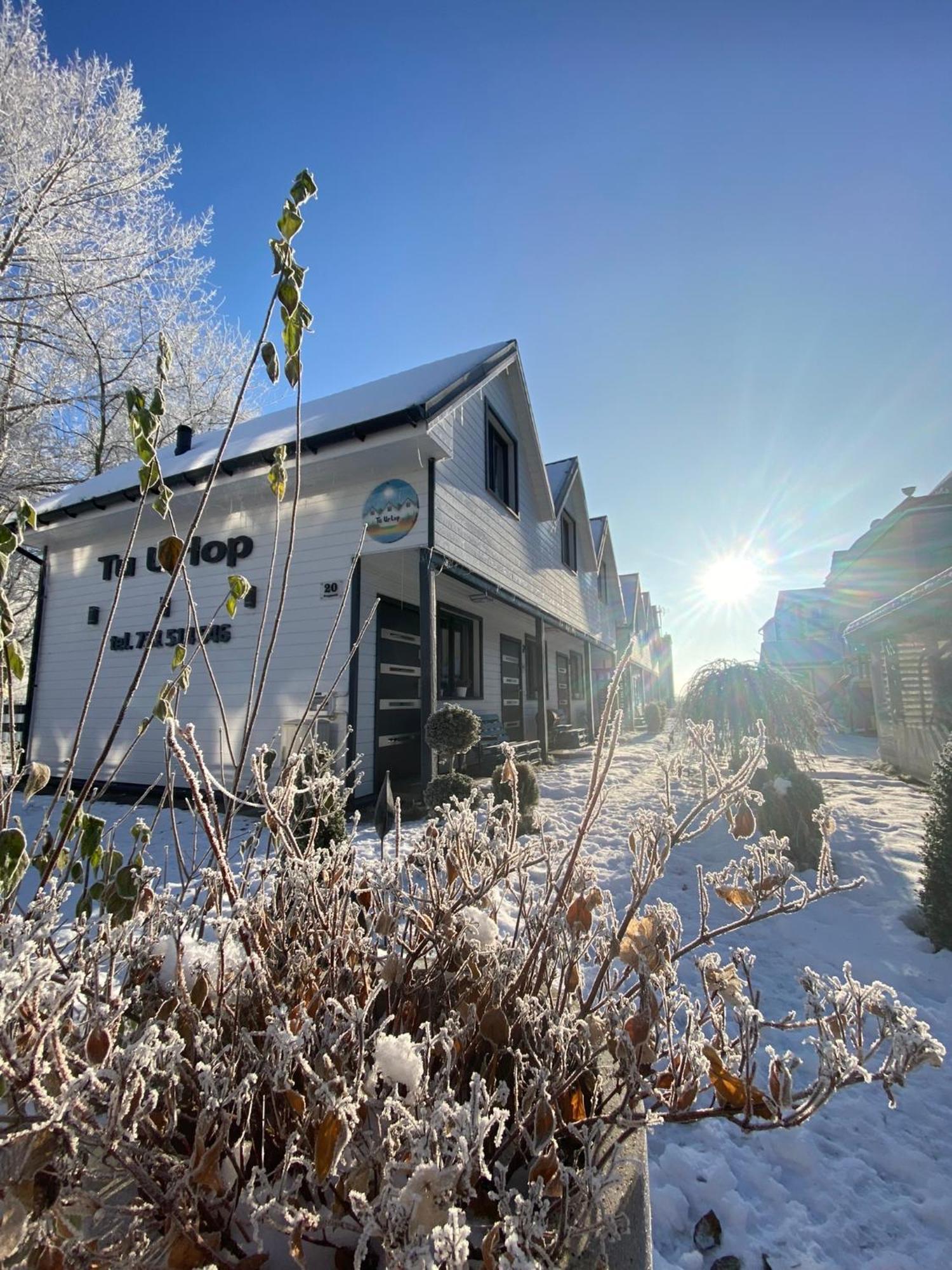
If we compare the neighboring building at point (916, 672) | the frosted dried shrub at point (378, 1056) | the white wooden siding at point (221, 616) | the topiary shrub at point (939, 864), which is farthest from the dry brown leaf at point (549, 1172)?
the neighboring building at point (916, 672)

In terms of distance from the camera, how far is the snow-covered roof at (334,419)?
6832mm

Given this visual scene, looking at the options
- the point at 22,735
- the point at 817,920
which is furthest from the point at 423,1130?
the point at 22,735

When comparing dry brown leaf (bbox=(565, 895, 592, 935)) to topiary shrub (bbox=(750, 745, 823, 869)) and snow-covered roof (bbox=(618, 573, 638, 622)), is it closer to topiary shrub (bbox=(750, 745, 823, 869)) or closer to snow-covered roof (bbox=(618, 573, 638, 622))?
topiary shrub (bbox=(750, 745, 823, 869))

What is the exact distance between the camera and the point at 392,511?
294 inches

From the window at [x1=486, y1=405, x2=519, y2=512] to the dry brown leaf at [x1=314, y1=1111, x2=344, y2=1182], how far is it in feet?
32.3

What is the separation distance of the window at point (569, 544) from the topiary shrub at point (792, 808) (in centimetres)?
998

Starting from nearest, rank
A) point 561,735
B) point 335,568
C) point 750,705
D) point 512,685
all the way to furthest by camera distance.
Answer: point 750,705 < point 335,568 < point 512,685 < point 561,735

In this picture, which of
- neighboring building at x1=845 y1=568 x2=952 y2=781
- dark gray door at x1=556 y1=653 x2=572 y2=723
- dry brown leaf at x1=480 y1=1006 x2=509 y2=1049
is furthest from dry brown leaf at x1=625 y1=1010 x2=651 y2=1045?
dark gray door at x1=556 y1=653 x2=572 y2=723

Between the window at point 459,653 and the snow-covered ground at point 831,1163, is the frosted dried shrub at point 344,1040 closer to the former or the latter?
the snow-covered ground at point 831,1163

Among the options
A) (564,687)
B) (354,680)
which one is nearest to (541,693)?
(354,680)

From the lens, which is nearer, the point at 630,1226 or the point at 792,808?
the point at 630,1226

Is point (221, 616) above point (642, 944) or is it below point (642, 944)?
above

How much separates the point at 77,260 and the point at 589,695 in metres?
18.9

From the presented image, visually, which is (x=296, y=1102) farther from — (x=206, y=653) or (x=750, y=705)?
(x=750, y=705)
